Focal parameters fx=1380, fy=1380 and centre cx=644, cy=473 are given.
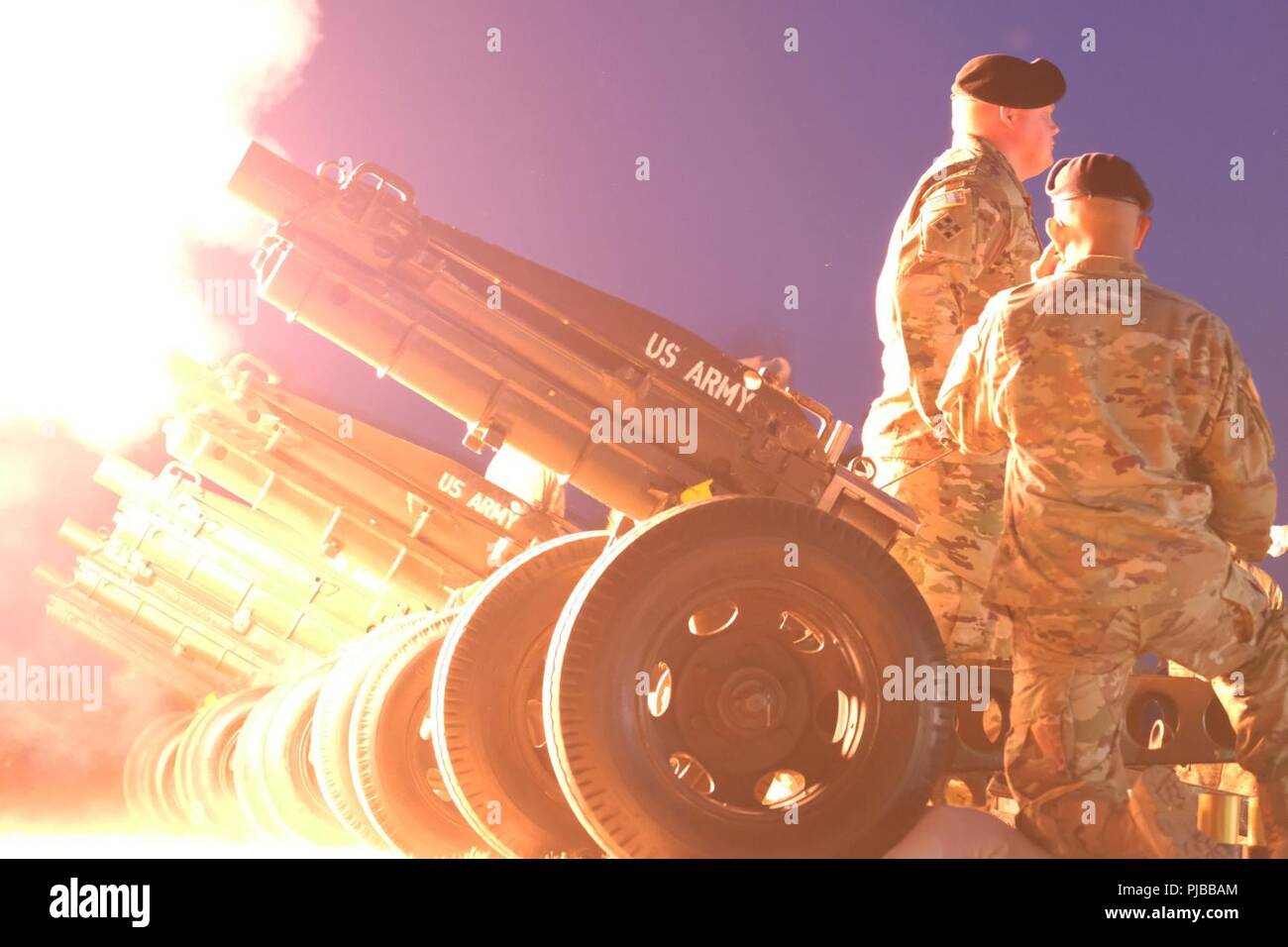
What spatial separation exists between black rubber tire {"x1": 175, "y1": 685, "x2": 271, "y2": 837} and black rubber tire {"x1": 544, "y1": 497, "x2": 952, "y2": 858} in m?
9.37

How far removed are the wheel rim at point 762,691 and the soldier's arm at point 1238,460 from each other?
1297 mm

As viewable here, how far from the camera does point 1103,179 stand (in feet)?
14.7

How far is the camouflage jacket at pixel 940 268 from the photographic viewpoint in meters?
5.21

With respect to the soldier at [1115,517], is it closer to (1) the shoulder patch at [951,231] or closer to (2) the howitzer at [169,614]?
(1) the shoulder patch at [951,231]

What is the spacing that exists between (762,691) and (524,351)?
6.14ft

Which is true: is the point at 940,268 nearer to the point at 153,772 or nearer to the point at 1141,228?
the point at 1141,228

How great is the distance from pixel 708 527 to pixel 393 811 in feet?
7.45

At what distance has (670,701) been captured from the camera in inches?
164

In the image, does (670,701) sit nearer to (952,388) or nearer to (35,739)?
(952,388)

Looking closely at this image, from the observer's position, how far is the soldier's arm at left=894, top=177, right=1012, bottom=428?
5.20 metres

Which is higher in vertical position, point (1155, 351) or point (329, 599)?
point (329, 599)

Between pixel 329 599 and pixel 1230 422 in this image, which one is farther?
pixel 329 599

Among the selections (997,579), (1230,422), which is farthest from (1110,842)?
(1230,422)

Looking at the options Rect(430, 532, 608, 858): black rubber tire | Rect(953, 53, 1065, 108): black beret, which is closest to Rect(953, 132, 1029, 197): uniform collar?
Rect(953, 53, 1065, 108): black beret
